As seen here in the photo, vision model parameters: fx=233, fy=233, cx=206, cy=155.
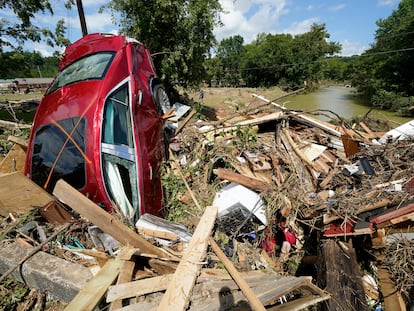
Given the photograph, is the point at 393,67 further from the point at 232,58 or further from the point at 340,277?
the point at 232,58

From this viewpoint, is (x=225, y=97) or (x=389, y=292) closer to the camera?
(x=389, y=292)

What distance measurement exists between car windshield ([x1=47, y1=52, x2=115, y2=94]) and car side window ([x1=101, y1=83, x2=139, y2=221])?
2.29 feet

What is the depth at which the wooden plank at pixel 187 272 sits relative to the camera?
1.48 m

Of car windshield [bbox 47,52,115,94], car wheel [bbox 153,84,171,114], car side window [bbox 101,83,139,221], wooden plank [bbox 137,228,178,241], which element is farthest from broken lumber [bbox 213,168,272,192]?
car windshield [bbox 47,52,115,94]

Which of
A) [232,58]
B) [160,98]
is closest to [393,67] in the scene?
[160,98]

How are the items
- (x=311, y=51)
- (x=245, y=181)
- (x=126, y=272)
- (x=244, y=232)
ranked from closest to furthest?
(x=126, y=272)
(x=244, y=232)
(x=245, y=181)
(x=311, y=51)

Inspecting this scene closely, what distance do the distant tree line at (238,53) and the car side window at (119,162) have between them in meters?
3.20

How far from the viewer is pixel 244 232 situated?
3.36 metres

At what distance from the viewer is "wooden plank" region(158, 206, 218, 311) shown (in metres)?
1.48

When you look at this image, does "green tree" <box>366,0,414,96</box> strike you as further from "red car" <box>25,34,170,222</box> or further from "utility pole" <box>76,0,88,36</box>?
"red car" <box>25,34,170,222</box>

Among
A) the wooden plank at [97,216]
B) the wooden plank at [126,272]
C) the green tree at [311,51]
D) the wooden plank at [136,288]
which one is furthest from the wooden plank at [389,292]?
the green tree at [311,51]

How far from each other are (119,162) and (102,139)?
1.13 ft

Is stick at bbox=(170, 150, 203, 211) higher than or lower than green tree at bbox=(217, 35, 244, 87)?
lower

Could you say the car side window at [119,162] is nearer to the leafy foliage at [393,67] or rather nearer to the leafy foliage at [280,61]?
the leafy foliage at [393,67]
